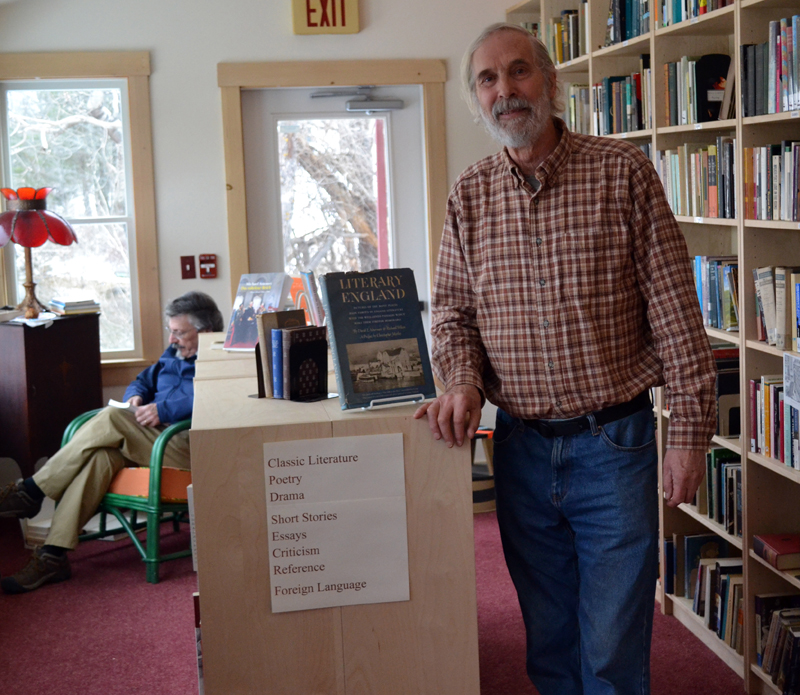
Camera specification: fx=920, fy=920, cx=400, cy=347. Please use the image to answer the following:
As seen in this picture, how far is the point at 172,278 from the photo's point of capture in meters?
4.71

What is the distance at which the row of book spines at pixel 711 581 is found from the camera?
287cm

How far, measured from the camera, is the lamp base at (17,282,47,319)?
14.1 ft

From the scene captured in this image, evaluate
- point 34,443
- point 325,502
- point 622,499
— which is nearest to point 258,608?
point 325,502

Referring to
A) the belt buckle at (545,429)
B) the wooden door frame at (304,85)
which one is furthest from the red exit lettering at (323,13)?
the belt buckle at (545,429)

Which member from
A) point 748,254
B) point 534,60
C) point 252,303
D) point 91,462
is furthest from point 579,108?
point 91,462

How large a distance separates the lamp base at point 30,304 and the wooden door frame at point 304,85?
952 mm

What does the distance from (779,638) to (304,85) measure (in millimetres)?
3386

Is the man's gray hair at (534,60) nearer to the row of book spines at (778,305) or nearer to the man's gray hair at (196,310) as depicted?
the row of book spines at (778,305)

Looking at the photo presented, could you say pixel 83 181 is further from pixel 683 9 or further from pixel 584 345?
pixel 584 345

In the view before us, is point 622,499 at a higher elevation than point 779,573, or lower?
higher

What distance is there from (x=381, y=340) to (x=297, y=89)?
3252 millimetres

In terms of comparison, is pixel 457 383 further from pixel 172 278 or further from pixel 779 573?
pixel 172 278

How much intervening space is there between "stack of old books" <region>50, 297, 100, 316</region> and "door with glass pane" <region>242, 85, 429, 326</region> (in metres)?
0.86

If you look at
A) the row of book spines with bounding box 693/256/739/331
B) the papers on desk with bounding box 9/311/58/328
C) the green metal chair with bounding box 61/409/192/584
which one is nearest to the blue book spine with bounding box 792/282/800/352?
the row of book spines with bounding box 693/256/739/331
